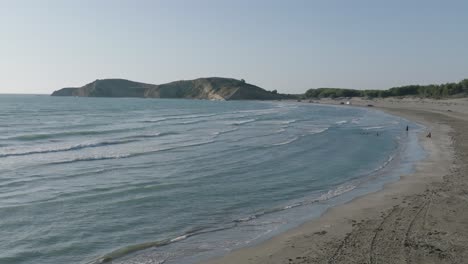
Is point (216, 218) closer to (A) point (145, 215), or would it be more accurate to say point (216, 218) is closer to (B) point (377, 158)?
(A) point (145, 215)

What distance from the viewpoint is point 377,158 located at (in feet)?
90.5

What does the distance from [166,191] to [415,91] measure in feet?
465

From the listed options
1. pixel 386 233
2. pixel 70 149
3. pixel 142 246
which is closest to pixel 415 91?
pixel 70 149

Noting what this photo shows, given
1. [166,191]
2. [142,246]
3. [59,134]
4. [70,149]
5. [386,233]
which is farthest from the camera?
[59,134]

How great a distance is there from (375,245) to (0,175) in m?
16.8

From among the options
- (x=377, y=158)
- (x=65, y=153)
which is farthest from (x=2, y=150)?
(x=377, y=158)

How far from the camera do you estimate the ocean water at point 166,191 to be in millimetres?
11430

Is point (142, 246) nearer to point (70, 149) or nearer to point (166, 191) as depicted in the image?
point (166, 191)

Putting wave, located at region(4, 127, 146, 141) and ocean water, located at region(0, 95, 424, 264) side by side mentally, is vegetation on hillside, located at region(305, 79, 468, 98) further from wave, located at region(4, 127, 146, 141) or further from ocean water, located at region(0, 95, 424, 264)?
wave, located at region(4, 127, 146, 141)

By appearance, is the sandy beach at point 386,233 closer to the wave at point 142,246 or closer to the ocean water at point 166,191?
the ocean water at point 166,191

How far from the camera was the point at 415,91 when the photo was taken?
14525cm

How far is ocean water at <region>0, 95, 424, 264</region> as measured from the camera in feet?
37.5

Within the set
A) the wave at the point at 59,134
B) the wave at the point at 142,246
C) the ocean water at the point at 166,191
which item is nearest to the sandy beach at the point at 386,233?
the ocean water at the point at 166,191

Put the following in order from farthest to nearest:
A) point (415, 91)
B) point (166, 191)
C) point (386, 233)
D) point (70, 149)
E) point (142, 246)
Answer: point (415, 91)
point (70, 149)
point (166, 191)
point (386, 233)
point (142, 246)
